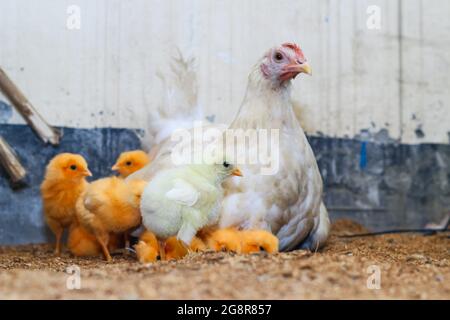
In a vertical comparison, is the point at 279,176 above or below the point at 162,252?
above

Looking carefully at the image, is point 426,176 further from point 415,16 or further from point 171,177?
point 171,177

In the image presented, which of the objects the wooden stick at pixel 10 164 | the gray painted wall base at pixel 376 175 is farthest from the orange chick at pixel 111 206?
the gray painted wall base at pixel 376 175

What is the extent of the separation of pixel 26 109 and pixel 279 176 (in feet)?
7.48

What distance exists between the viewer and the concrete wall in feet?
16.4

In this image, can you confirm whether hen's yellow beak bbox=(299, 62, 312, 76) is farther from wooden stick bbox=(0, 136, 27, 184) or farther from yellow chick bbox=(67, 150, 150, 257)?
wooden stick bbox=(0, 136, 27, 184)

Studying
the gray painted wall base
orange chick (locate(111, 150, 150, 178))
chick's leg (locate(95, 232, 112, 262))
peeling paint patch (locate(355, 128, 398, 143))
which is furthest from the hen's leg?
peeling paint patch (locate(355, 128, 398, 143))

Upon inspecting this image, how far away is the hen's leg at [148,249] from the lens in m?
3.64

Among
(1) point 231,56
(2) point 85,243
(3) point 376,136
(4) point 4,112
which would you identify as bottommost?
(2) point 85,243

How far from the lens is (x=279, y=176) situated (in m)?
3.62

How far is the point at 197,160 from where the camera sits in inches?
145

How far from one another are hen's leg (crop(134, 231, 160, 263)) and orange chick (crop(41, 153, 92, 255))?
2.42 feet

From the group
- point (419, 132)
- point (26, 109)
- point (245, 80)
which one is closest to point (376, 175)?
point (419, 132)

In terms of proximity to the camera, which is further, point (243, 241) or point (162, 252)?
point (162, 252)

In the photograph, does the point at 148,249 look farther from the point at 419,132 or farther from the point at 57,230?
the point at 419,132
